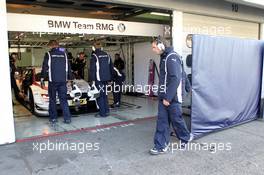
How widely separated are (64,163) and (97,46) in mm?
3819

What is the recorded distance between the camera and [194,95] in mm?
5035

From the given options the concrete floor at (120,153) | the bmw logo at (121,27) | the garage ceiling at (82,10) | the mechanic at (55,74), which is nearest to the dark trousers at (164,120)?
the concrete floor at (120,153)

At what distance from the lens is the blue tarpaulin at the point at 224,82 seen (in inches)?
201

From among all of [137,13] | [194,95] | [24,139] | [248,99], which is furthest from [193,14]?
[24,139]

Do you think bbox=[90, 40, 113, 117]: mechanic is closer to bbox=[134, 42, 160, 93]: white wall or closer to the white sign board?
the white sign board

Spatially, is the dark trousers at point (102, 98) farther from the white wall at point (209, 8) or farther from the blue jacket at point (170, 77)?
the blue jacket at point (170, 77)

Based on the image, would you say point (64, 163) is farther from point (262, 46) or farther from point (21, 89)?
point (21, 89)

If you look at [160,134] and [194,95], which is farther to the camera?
[194,95]

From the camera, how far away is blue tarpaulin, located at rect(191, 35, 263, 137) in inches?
201

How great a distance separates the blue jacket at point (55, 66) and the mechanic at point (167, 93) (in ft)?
9.25

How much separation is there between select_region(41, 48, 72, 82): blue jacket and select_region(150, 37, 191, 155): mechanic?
2820 millimetres

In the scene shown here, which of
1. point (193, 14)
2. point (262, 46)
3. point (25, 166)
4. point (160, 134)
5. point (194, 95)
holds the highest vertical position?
point (193, 14)

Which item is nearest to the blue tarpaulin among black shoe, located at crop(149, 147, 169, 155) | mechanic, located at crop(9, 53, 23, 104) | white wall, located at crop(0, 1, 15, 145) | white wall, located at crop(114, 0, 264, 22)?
black shoe, located at crop(149, 147, 169, 155)

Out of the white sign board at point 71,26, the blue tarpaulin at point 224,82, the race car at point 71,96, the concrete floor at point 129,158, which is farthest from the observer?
the race car at point 71,96
